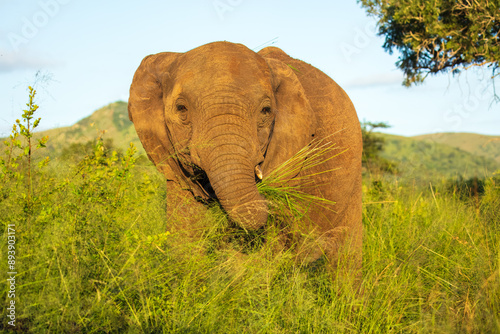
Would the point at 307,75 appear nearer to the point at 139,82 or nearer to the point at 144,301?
the point at 139,82

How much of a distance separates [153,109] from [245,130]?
116cm

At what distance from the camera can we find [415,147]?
84.1 metres

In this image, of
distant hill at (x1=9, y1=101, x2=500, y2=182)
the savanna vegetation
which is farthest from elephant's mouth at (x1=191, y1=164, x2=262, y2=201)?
distant hill at (x1=9, y1=101, x2=500, y2=182)

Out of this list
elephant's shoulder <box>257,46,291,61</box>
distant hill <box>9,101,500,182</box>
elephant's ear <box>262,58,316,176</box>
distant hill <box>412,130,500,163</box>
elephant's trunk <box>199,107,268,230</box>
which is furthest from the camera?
distant hill <box>412,130,500,163</box>

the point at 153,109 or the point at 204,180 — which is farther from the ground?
the point at 153,109

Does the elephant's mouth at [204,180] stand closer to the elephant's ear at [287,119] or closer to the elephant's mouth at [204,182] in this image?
the elephant's mouth at [204,182]

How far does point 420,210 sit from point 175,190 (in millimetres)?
3672

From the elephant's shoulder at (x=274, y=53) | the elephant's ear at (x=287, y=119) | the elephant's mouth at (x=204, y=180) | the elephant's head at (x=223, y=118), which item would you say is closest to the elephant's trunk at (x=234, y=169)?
the elephant's head at (x=223, y=118)

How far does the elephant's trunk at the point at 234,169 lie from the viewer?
400 cm

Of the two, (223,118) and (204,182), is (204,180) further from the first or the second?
(223,118)

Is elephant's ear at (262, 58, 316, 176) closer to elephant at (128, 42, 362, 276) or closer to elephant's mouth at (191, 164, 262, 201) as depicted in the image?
elephant at (128, 42, 362, 276)

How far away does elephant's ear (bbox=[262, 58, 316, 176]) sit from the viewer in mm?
4734

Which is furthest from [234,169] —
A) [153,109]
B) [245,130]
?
[153,109]

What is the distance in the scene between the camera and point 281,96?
4.89m
